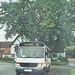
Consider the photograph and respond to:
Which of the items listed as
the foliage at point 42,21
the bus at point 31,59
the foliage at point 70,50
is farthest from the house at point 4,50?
the bus at point 31,59

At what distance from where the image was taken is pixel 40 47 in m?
19.1

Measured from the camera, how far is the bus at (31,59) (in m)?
18.3

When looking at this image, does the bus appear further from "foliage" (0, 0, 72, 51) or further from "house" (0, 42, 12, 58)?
"house" (0, 42, 12, 58)

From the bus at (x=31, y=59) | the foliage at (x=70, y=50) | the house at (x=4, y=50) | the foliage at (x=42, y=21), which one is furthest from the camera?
the foliage at (x=70, y=50)

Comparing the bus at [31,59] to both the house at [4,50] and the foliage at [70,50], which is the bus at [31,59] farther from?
the foliage at [70,50]

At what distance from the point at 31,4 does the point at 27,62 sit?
1074 inches

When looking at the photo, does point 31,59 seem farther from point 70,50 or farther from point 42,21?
point 70,50

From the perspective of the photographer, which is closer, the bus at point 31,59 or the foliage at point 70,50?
the bus at point 31,59

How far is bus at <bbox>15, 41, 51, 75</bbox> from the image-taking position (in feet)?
60.0

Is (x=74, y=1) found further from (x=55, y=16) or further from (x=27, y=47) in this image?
(x=27, y=47)

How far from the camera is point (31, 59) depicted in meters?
18.5

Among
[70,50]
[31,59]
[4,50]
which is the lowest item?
[70,50]

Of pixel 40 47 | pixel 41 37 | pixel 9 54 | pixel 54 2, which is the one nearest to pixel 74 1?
pixel 54 2

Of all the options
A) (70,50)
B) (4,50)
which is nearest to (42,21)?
(4,50)
